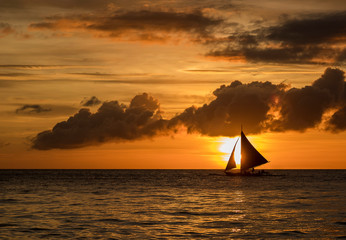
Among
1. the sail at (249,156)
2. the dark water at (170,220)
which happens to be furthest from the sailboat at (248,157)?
the dark water at (170,220)

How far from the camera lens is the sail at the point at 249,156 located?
467 ft

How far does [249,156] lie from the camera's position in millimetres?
144000

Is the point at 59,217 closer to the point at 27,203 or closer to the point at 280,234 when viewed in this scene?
the point at 27,203

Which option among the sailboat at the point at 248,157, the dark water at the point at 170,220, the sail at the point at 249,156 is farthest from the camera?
the sailboat at the point at 248,157

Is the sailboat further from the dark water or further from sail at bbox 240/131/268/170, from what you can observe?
the dark water


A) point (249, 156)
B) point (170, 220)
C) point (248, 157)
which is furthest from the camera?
point (248, 157)

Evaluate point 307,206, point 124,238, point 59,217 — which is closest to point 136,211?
point 59,217

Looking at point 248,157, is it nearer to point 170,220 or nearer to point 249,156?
point 249,156

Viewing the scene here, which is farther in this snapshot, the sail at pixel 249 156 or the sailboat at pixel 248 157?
the sailboat at pixel 248 157

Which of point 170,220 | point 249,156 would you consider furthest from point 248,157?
point 170,220

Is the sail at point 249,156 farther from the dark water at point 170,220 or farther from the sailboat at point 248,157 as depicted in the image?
the dark water at point 170,220

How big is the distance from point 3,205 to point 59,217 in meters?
16.1

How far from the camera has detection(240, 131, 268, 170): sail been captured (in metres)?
142

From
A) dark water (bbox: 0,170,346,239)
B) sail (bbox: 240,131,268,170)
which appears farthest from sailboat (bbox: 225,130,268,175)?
dark water (bbox: 0,170,346,239)
